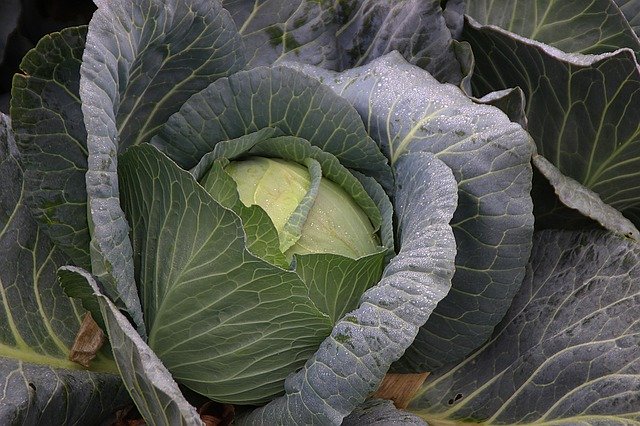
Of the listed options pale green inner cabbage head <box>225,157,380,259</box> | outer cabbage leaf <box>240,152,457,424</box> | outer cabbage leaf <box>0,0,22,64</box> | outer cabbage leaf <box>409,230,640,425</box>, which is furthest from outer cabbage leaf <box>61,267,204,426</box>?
outer cabbage leaf <box>0,0,22,64</box>

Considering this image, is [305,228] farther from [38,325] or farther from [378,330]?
[38,325]

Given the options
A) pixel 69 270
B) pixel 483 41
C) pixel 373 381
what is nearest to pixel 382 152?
pixel 483 41

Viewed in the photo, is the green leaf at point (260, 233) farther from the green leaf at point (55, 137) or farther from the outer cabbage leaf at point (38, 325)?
the outer cabbage leaf at point (38, 325)

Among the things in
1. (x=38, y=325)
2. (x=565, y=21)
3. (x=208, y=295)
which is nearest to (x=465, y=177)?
(x=208, y=295)

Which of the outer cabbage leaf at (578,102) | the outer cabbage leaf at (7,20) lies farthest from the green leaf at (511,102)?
the outer cabbage leaf at (7,20)

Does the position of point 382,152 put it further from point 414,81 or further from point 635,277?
point 635,277
